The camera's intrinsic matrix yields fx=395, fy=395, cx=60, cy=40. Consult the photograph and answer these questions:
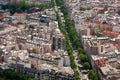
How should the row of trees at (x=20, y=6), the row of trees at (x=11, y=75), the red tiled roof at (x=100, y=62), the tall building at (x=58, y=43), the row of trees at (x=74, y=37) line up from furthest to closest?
the row of trees at (x=20, y=6)
the tall building at (x=58, y=43)
the row of trees at (x=74, y=37)
the red tiled roof at (x=100, y=62)
the row of trees at (x=11, y=75)

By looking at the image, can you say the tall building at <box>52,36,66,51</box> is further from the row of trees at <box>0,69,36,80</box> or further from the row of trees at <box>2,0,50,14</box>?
the row of trees at <box>2,0,50,14</box>

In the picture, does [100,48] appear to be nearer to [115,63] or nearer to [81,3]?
[115,63]

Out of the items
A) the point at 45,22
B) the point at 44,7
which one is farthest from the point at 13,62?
the point at 44,7

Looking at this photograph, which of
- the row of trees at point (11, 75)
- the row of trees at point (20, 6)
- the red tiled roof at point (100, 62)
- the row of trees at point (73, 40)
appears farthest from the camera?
the row of trees at point (20, 6)

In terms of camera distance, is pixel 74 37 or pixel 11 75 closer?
pixel 11 75

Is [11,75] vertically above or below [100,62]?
below

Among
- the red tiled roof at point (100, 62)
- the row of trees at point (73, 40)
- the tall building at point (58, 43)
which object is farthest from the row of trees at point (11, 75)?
the tall building at point (58, 43)

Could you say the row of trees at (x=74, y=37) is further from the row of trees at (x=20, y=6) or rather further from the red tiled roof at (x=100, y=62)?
the row of trees at (x=20, y=6)

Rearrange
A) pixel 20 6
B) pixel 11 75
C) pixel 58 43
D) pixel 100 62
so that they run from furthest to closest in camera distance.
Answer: pixel 20 6 → pixel 58 43 → pixel 100 62 → pixel 11 75

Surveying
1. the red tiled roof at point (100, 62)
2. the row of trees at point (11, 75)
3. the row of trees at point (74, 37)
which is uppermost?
the red tiled roof at point (100, 62)

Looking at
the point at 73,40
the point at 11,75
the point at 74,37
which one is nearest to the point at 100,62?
the point at 11,75

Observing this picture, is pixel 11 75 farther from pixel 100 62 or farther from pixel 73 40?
pixel 73 40
